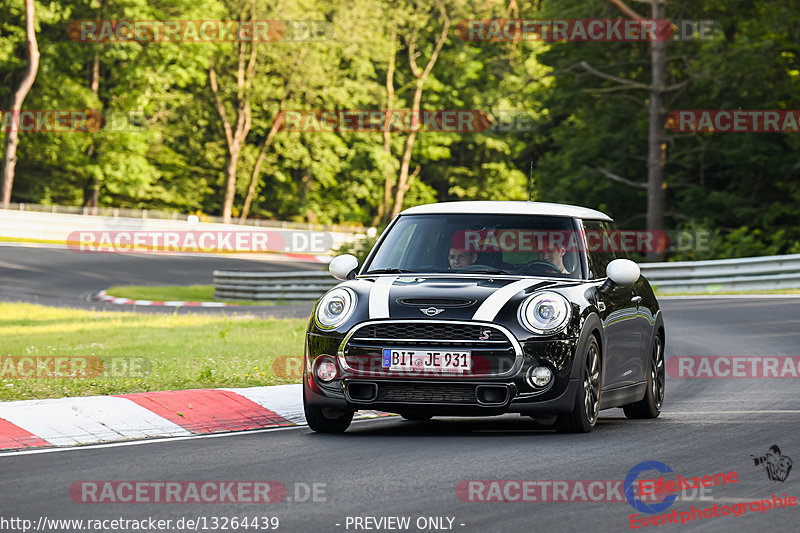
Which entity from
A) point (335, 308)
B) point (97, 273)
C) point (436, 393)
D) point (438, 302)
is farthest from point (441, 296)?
point (97, 273)

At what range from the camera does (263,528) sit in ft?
19.2

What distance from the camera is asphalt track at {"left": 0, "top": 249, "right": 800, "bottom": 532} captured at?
6160 mm

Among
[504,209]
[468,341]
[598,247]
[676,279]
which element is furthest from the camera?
[676,279]

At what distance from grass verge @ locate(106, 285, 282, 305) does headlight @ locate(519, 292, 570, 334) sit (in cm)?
2431

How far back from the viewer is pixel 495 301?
887cm

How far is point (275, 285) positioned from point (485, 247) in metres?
23.8

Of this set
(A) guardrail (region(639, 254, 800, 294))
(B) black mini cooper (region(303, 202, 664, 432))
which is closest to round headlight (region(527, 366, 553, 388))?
(B) black mini cooper (region(303, 202, 664, 432))

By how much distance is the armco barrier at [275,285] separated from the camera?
3275cm

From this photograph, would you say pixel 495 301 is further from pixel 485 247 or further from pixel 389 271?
pixel 389 271

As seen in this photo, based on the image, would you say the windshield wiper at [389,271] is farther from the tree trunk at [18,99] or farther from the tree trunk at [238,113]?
the tree trunk at [238,113]

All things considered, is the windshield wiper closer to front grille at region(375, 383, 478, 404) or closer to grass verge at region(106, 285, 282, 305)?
front grille at region(375, 383, 478, 404)

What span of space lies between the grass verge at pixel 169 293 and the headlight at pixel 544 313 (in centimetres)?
2431

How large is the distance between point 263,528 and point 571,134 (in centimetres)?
3798

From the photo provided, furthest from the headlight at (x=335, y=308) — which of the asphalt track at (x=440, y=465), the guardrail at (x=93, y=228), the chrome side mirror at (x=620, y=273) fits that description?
the guardrail at (x=93, y=228)
